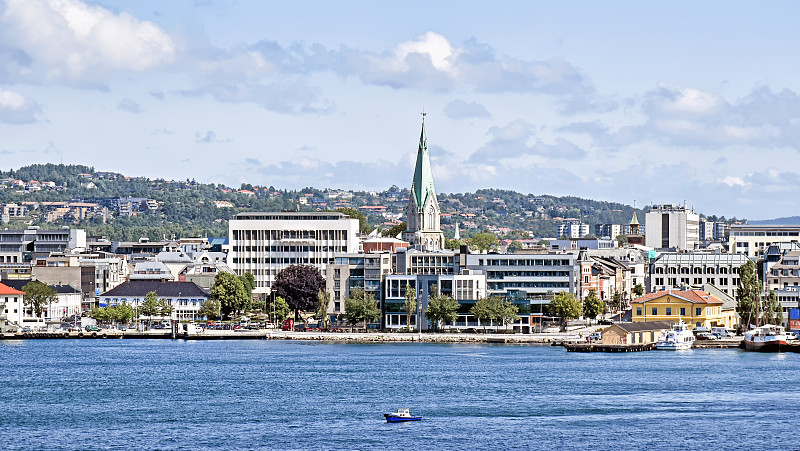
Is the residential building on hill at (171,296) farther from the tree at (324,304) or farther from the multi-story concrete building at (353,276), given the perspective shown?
the multi-story concrete building at (353,276)

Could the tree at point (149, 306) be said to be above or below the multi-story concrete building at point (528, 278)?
below

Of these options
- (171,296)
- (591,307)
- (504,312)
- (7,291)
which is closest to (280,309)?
(171,296)

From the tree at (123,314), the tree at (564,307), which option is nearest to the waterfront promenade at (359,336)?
the tree at (564,307)

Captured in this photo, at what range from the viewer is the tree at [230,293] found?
134m

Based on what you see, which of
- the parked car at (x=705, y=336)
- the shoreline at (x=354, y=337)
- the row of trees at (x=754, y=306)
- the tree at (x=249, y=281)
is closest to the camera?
the shoreline at (x=354, y=337)

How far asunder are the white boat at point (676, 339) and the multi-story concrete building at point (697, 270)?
119 feet

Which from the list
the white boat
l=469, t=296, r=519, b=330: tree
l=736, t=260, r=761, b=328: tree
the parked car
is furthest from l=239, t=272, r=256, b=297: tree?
l=736, t=260, r=761, b=328: tree

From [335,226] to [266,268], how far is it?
8.62 metres

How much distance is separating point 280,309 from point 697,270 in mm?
45691

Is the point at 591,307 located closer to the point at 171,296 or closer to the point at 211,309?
the point at 211,309

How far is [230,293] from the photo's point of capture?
135 m

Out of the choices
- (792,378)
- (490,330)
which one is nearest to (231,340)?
(490,330)

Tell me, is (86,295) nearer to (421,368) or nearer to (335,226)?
(335,226)

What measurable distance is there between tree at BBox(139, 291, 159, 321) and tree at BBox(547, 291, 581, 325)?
38240 millimetres
